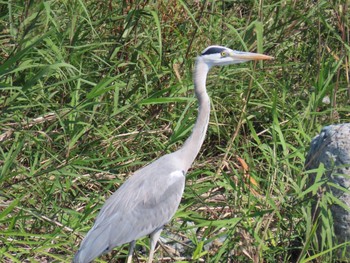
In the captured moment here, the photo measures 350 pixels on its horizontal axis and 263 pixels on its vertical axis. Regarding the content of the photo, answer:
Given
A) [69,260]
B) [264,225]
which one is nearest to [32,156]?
[69,260]

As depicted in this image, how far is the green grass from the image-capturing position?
456 cm

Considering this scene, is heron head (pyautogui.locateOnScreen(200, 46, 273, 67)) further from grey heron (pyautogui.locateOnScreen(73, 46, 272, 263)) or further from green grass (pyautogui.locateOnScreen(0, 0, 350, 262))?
green grass (pyautogui.locateOnScreen(0, 0, 350, 262))

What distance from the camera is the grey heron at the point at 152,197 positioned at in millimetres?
4393

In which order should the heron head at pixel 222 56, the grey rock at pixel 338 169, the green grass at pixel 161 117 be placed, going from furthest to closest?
the heron head at pixel 222 56
the green grass at pixel 161 117
the grey rock at pixel 338 169

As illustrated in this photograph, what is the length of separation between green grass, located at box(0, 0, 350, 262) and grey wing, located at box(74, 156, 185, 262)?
16cm

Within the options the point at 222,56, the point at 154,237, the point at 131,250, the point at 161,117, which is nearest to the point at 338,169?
the point at 222,56

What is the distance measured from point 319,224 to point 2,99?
186 centimetres

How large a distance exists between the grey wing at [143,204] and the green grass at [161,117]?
0.16m

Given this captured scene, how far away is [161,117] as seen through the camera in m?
5.53

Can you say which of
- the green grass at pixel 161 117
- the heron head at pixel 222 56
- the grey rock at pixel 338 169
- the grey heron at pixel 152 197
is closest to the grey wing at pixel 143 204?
the grey heron at pixel 152 197

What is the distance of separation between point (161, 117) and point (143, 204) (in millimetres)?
1078

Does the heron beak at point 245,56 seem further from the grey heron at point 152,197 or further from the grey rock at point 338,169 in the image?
the grey rock at point 338,169

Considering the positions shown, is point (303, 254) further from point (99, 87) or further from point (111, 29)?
point (111, 29)

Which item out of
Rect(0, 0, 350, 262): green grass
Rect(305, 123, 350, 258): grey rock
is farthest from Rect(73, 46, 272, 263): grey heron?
Rect(305, 123, 350, 258): grey rock
